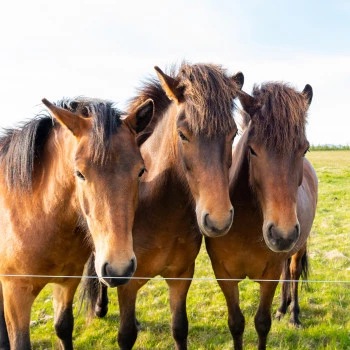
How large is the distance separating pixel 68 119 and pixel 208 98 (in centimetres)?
95

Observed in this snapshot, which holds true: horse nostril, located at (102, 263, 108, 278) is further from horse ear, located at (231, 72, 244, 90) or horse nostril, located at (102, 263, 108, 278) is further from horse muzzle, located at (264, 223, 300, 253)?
horse ear, located at (231, 72, 244, 90)

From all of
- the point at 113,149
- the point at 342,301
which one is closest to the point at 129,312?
the point at 113,149

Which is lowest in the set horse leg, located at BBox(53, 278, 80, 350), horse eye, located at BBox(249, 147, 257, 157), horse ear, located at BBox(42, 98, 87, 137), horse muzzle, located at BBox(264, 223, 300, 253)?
horse leg, located at BBox(53, 278, 80, 350)

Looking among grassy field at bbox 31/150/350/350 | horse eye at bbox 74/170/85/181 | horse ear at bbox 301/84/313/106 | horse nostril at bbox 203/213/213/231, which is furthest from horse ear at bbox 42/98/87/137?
grassy field at bbox 31/150/350/350

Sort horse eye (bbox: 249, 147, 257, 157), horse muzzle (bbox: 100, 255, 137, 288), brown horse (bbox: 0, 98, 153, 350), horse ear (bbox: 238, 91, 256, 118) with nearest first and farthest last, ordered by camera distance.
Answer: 1. horse muzzle (bbox: 100, 255, 137, 288)
2. brown horse (bbox: 0, 98, 153, 350)
3. horse eye (bbox: 249, 147, 257, 157)
4. horse ear (bbox: 238, 91, 256, 118)

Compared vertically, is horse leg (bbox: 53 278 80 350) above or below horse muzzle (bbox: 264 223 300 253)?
below

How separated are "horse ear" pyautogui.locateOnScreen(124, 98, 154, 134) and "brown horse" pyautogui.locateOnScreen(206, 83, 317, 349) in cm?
78

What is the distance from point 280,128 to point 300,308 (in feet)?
10.4

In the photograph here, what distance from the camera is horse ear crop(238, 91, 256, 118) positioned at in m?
3.09

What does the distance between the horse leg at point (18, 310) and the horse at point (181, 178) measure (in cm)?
82

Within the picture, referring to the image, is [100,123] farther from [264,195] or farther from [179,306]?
[179,306]

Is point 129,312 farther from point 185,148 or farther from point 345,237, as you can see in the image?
point 345,237

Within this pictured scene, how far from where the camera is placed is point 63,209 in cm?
282

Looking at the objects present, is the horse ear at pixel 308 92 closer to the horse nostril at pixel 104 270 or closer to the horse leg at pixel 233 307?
the horse leg at pixel 233 307
